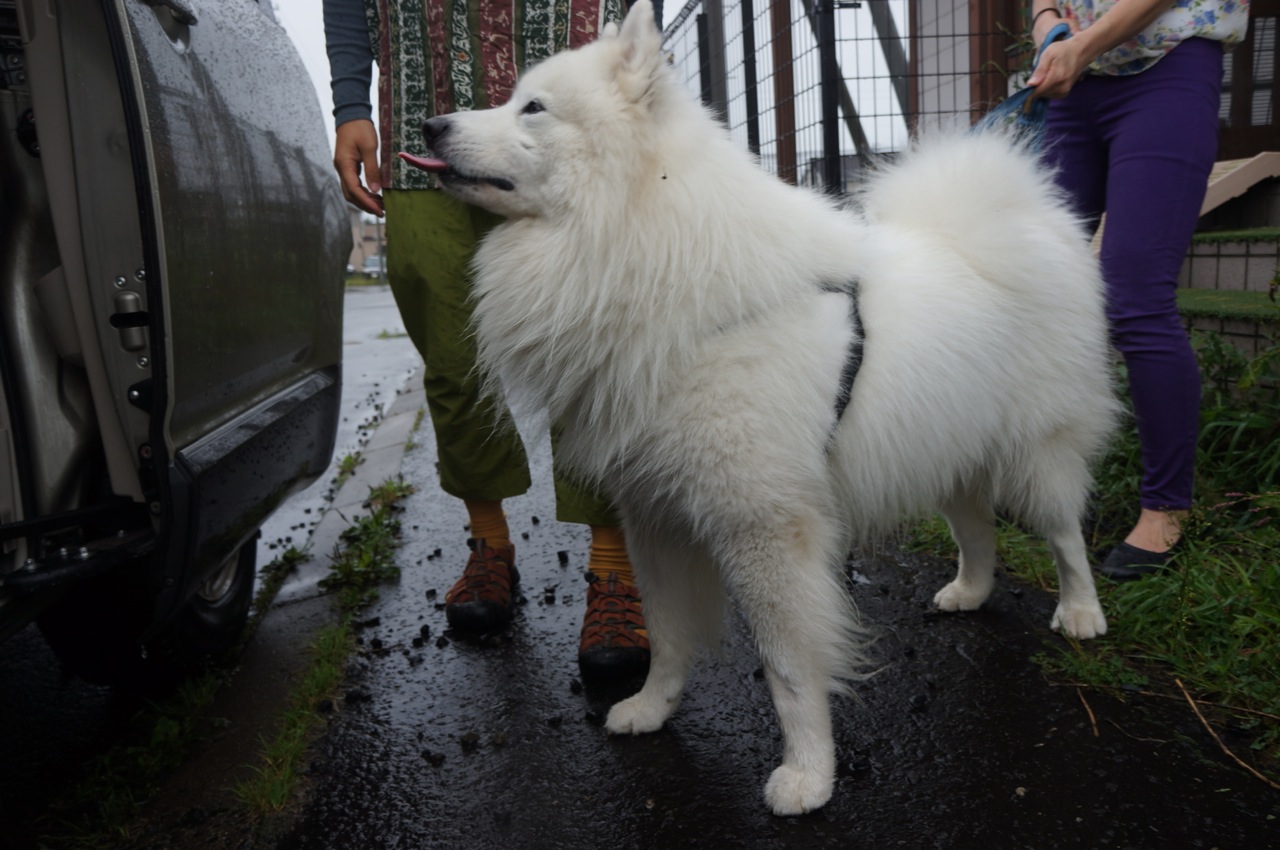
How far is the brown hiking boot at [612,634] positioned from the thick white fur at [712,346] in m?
0.31

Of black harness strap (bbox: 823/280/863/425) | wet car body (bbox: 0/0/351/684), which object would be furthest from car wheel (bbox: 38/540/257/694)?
black harness strap (bbox: 823/280/863/425)

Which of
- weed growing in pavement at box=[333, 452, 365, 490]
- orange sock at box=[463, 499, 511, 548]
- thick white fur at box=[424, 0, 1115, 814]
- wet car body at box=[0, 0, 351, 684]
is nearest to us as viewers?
wet car body at box=[0, 0, 351, 684]

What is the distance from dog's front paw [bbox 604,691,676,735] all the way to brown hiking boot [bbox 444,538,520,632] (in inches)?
28.7

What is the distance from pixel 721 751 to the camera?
2.18 m

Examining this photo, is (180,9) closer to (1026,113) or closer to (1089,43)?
(1089,43)

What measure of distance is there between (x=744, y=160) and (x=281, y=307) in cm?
130

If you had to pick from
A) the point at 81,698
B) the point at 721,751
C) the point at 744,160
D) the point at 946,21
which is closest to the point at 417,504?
the point at 81,698

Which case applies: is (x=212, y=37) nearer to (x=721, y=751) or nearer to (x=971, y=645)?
(x=721, y=751)

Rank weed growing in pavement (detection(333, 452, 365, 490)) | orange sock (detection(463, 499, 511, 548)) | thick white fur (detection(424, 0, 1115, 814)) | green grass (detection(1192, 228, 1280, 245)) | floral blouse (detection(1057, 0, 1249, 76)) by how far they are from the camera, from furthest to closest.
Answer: weed growing in pavement (detection(333, 452, 365, 490))
green grass (detection(1192, 228, 1280, 245))
orange sock (detection(463, 499, 511, 548))
floral blouse (detection(1057, 0, 1249, 76))
thick white fur (detection(424, 0, 1115, 814))

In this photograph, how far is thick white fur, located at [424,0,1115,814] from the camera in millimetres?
1888

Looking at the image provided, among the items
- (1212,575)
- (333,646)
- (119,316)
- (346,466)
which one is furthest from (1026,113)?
(346,466)

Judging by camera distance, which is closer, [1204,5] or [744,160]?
[744,160]

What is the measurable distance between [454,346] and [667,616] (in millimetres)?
1047

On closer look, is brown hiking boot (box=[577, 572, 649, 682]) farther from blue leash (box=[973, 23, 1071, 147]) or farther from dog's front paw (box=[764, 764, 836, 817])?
blue leash (box=[973, 23, 1071, 147])
